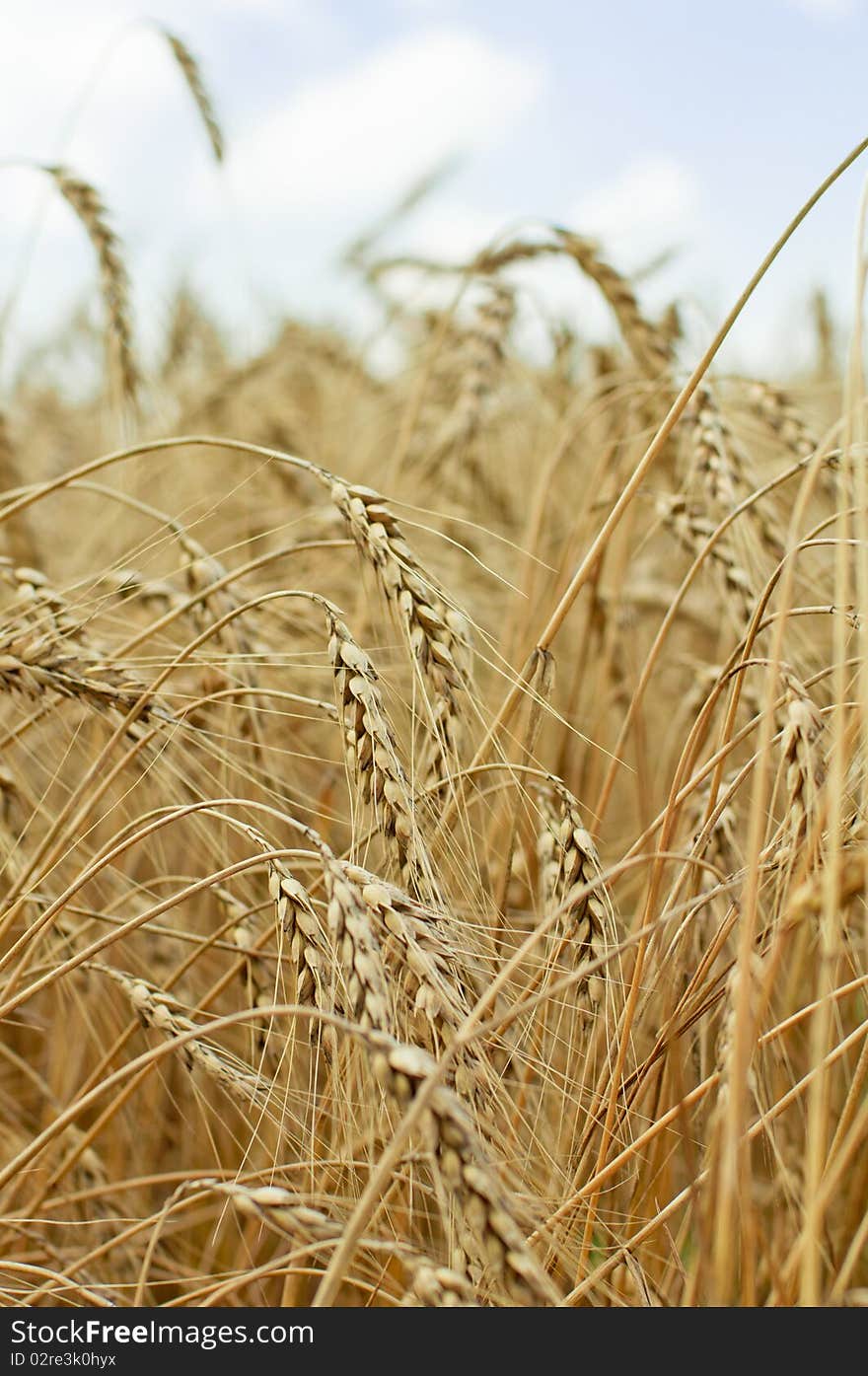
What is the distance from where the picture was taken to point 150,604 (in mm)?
1279

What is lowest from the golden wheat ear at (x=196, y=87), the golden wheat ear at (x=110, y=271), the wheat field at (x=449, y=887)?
the wheat field at (x=449, y=887)

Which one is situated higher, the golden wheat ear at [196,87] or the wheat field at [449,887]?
the golden wheat ear at [196,87]

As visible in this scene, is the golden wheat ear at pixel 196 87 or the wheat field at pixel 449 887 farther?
the golden wheat ear at pixel 196 87

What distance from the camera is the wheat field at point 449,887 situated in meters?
0.66

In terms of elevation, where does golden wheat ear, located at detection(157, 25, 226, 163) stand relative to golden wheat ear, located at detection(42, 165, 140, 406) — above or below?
above

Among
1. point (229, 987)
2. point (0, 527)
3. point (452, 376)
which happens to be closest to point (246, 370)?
point (452, 376)

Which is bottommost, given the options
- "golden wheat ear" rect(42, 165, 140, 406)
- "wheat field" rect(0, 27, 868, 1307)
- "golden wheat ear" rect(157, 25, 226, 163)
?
"wheat field" rect(0, 27, 868, 1307)

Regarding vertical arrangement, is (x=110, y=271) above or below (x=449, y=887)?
above

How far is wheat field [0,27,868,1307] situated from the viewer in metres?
0.66

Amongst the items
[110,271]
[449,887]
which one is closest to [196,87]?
[110,271]

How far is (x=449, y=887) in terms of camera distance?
1.05 metres

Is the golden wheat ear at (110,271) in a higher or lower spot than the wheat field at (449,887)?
higher

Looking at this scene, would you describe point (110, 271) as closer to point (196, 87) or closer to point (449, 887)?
point (196, 87)

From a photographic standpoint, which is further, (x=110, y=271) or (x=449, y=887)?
(x=110, y=271)
